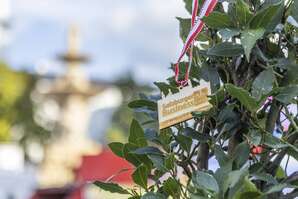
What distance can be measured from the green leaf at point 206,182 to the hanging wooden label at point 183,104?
0.44 ft

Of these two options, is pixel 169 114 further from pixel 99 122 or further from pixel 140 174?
pixel 99 122

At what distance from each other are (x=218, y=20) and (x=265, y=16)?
0.08m

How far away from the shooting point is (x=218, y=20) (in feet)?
3.49

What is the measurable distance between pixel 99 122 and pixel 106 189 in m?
26.0

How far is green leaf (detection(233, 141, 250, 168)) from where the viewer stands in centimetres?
104

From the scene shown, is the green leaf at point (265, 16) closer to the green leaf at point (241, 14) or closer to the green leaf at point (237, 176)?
the green leaf at point (241, 14)

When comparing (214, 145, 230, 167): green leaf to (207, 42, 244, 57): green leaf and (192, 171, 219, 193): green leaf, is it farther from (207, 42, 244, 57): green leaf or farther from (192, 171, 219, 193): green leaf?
(207, 42, 244, 57): green leaf

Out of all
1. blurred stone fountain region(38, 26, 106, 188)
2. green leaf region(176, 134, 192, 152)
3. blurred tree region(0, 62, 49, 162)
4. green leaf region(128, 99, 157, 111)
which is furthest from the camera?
blurred tree region(0, 62, 49, 162)

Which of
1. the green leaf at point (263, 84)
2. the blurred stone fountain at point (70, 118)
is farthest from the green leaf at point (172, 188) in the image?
the blurred stone fountain at point (70, 118)

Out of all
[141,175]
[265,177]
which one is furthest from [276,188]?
[141,175]

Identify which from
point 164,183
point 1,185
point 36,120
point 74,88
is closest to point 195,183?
point 164,183

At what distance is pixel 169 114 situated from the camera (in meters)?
1.17

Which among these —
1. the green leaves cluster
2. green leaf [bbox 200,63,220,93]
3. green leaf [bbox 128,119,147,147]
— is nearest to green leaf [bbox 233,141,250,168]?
the green leaves cluster

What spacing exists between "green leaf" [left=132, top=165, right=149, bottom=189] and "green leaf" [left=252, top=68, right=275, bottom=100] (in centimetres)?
24
